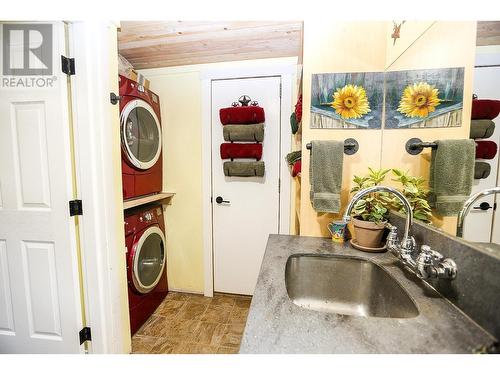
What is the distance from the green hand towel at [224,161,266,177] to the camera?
1.98m

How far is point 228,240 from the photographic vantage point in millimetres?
2176

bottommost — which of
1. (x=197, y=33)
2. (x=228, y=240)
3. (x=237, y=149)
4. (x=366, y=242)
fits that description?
(x=228, y=240)

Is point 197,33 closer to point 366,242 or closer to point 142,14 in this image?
point 142,14

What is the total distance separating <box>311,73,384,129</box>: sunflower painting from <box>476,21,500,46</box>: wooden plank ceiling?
1.63 ft

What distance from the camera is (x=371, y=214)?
3.51 feet

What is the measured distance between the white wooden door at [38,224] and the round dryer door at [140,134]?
46 centimetres

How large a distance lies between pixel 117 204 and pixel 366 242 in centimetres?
141

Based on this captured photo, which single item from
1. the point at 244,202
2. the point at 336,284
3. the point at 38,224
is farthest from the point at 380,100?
the point at 38,224

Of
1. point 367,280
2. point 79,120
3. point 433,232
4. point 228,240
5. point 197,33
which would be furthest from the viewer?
point 228,240

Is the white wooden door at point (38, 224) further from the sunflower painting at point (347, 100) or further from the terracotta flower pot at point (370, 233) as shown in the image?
the terracotta flower pot at point (370, 233)

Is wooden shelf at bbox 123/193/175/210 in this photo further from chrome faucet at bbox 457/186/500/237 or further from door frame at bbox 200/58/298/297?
chrome faucet at bbox 457/186/500/237

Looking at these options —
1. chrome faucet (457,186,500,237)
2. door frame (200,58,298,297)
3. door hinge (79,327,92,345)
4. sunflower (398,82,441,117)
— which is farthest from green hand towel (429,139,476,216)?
door hinge (79,327,92,345)

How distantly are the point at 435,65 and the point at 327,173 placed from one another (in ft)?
2.07
